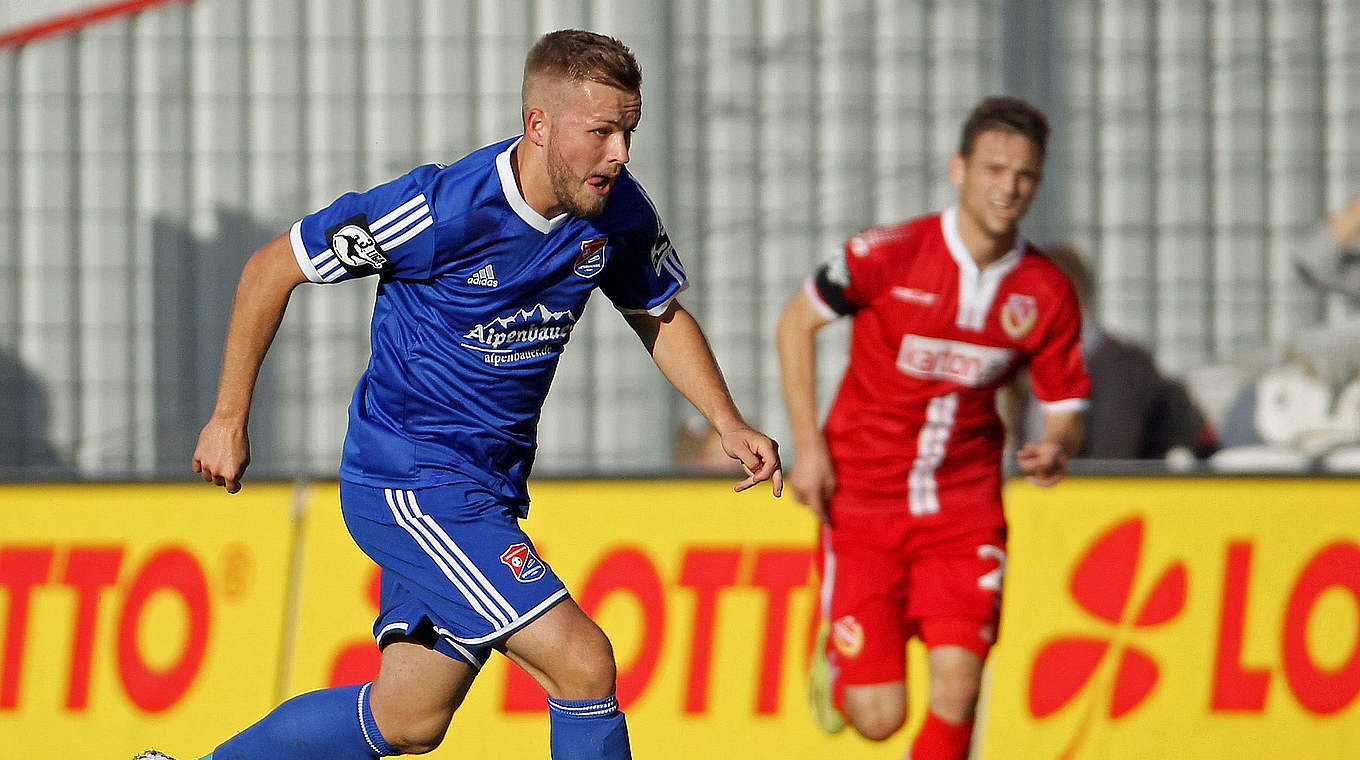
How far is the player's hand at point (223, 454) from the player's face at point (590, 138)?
970 mm

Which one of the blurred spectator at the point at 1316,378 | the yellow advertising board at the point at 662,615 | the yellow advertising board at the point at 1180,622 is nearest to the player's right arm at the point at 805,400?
the yellow advertising board at the point at 662,615

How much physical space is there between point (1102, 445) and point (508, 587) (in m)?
4.37

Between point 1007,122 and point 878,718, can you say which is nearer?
point 1007,122

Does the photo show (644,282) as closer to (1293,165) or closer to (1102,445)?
(1102,445)

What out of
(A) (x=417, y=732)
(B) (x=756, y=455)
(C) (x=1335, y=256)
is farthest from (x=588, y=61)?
(C) (x=1335, y=256)

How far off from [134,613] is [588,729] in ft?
9.06

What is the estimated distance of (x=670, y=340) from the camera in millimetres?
4277

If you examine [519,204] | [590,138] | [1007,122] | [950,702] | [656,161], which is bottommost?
[950,702]

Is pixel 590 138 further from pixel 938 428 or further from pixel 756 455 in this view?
pixel 938 428

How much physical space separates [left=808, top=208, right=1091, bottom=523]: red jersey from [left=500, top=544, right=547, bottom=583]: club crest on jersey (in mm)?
1633

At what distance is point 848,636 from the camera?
17.2 ft

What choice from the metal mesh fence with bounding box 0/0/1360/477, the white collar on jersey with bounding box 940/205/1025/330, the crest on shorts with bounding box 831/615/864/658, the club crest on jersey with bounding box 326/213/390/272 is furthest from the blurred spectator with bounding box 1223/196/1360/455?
the club crest on jersey with bounding box 326/213/390/272

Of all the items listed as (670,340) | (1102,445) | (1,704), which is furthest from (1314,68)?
(1,704)

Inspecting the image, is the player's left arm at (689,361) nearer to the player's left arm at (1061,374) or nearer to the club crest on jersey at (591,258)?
the club crest on jersey at (591,258)
